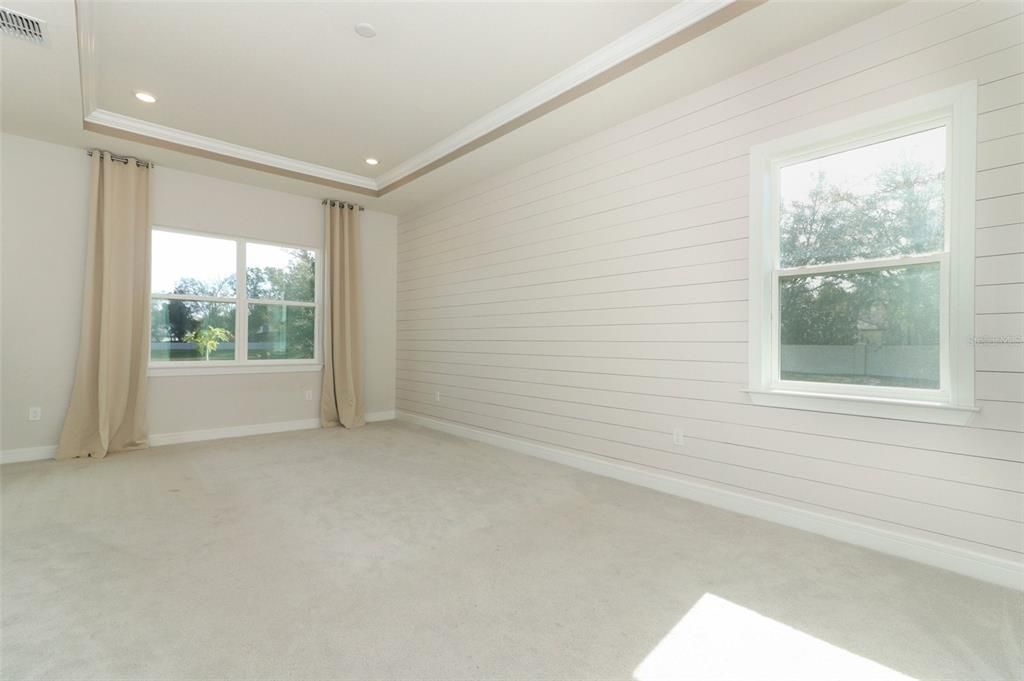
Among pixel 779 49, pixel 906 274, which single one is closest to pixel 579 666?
pixel 906 274

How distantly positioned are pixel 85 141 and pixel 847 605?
6322 mm

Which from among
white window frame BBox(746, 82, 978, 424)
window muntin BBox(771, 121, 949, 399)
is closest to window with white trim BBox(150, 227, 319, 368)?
white window frame BBox(746, 82, 978, 424)

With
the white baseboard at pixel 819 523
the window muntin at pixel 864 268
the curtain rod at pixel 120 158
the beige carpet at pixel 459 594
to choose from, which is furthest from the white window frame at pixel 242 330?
the window muntin at pixel 864 268

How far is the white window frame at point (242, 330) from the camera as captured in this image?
15.7ft

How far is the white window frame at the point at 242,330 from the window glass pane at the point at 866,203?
5075mm

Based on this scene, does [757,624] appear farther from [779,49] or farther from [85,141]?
[85,141]

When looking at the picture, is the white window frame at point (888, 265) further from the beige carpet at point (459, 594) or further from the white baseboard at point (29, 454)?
the white baseboard at point (29, 454)

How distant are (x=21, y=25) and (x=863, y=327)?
4.95 meters

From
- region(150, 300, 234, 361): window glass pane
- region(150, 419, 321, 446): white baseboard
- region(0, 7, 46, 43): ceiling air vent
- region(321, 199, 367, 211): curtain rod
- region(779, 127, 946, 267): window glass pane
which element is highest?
region(0, 7, 46, 43): ceiling air vent

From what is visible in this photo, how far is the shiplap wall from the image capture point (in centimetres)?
209

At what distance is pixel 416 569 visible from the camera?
216cm

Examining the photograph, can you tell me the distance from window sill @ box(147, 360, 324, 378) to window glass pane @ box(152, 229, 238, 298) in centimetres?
78

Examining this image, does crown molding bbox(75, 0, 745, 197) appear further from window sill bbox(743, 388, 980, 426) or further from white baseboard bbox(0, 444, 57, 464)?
white baseboard bbox(0, 444, 57, 464)

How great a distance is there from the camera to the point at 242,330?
523 cm
